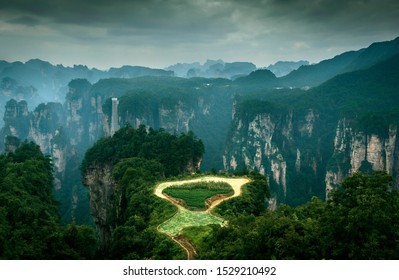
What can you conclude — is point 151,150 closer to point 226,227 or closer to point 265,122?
point 226,227

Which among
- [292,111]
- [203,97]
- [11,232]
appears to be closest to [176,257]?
[11,232]

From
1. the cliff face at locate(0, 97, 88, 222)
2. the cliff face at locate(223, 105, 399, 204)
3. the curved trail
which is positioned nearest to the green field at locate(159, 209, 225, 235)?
the curved trail

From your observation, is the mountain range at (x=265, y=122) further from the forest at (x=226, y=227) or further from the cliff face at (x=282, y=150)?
the forest at (x=226, y=227)

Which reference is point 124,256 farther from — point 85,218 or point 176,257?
point 85,218

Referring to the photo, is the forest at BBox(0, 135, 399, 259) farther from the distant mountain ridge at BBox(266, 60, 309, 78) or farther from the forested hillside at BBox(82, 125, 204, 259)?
the distant mountain ridge at BBox(266, 60, 309, 78)

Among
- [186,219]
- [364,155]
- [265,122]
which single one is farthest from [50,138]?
[186,219]

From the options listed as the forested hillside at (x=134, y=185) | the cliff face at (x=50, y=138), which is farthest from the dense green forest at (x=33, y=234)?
the cliff face at (x=50, y=138)
